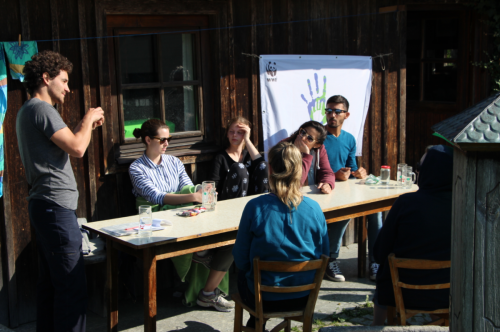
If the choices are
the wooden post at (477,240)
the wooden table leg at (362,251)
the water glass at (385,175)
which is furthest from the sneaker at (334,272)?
the wooden post at (477,240)

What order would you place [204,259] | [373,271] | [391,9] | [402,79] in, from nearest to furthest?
[204,259] → [373,271] → [391,9] → [402,79]

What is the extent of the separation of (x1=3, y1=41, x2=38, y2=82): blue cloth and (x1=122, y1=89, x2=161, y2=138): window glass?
997 millimetres

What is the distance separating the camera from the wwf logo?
5.54 m

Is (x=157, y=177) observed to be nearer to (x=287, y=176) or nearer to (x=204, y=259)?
(x=204, y=259)

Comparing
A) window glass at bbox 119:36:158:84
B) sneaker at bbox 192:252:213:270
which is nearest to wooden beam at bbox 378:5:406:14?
window glass at bbox 119:36:158:84

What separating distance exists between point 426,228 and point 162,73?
2.99 metres

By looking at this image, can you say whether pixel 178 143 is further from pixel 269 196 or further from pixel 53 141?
pixel 269 196

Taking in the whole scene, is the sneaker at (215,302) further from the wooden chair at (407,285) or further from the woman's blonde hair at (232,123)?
the wooden chair at (407,285)

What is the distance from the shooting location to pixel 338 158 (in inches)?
219

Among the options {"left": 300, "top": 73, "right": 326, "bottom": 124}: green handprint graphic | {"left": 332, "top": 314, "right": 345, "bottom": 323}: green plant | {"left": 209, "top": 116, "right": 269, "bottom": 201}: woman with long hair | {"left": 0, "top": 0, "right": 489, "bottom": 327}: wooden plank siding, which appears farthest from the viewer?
{"left": 300, "top": 73, "right": 326, "bottom": 124}: green handprint graphic

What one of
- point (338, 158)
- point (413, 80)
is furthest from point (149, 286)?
point (413, 80)

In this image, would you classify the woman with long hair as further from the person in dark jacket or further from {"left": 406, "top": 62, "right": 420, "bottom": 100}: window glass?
{"left": 406, "top": 62, "right": 420, "bottom": 100}: window glass

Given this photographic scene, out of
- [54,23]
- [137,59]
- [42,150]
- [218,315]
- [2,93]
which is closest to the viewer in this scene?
[42,150]

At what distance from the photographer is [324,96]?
5992mm
